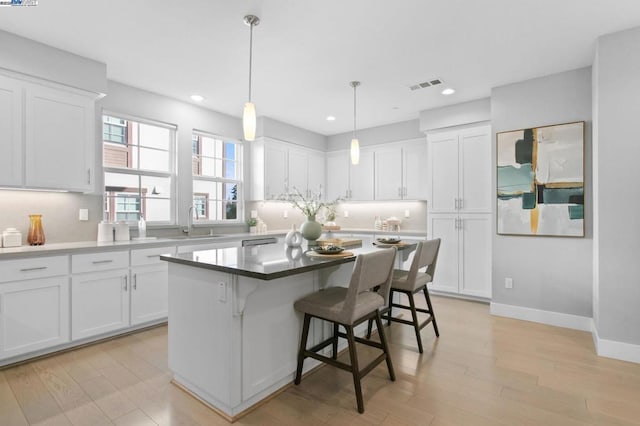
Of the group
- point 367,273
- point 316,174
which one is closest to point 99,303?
point 367,273

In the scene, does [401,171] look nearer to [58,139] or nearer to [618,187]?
[618,187]

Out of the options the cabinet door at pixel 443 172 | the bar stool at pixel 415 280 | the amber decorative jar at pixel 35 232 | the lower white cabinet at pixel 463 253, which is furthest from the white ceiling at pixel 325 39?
the bar stool at pixel 415 280

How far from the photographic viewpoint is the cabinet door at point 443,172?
4.67 metres

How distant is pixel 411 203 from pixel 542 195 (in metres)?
2.26

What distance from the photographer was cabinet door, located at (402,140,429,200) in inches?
210

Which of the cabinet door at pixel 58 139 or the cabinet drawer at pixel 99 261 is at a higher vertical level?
the cabinet door at pixel 58 139

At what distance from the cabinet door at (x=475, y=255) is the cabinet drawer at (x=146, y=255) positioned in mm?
3855

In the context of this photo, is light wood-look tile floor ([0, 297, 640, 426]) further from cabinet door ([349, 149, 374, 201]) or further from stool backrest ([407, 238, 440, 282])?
cabinet door ([349, 149, 374, 201])

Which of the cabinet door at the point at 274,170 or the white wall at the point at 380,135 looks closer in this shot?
the cabinet door at the point at 274,170

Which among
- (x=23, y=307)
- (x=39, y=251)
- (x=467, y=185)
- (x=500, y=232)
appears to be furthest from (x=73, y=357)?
(x=467, y=185)

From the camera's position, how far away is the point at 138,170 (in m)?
4.05

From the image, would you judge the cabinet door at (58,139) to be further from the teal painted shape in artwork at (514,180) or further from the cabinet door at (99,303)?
the teal painted shape in artwork at (514,180)

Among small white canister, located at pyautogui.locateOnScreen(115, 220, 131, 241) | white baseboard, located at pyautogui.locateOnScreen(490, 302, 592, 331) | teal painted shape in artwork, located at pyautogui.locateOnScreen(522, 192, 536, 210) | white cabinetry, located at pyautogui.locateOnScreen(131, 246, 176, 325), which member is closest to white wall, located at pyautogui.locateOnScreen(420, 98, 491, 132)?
teal painted shape in artwork, located at pyautogui.locateOnScreen(522, 192, 536, 210)

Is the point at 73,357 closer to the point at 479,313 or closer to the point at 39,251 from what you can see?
the point at 39,251
